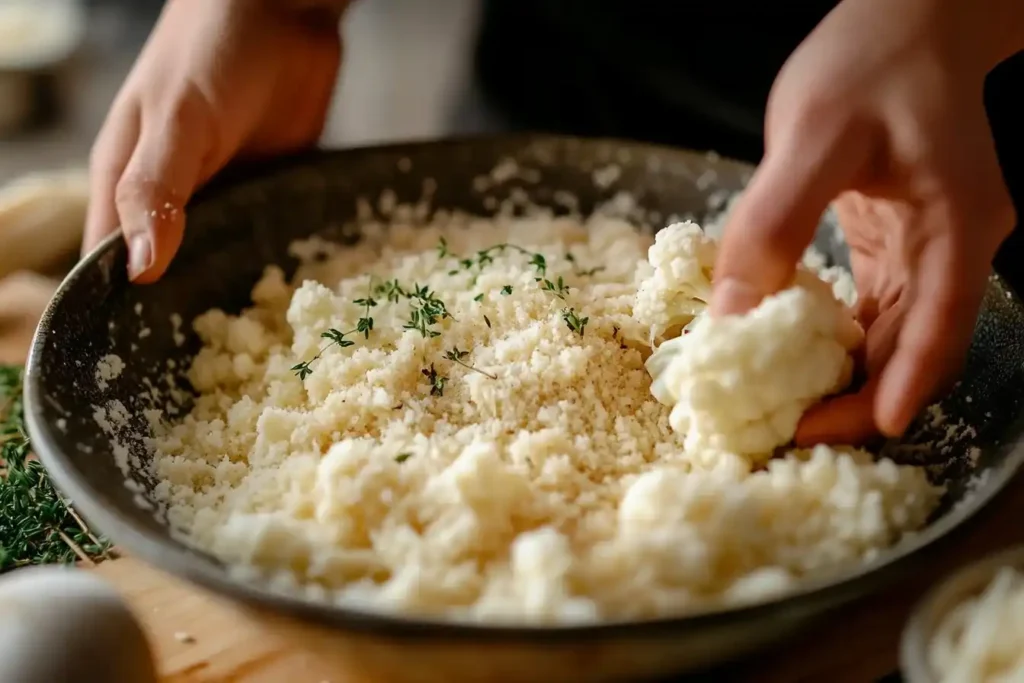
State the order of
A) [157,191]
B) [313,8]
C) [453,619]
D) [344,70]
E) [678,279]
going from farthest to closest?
1. [344,70]
2. [313,8]
3. [157,191]
4. [678,279]
5. [453,619]

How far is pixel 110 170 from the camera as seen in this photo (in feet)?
3.61

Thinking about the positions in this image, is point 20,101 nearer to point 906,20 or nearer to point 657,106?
point 657,106

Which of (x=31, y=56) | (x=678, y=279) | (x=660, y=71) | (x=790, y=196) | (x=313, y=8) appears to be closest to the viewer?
(x=790, y=196)

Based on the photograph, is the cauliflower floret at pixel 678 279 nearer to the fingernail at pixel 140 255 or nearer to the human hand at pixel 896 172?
the human hand at pixel 896 172

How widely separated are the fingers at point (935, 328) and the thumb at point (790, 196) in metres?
0.09

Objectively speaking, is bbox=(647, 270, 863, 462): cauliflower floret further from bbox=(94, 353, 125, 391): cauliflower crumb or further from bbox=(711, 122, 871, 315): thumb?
bbox=(94, 353, 125, 391): cauliflower crumb

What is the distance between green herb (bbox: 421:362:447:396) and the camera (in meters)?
0.90

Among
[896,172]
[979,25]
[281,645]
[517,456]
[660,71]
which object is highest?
[660,71]

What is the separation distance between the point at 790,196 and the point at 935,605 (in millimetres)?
304

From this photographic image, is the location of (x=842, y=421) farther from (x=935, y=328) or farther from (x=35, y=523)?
(x=35, y=523)

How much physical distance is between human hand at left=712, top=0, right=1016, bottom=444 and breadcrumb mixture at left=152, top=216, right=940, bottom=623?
0.14 ft

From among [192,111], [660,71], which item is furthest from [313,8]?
[660,71]

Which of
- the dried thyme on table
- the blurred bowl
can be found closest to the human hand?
the dried thyme on table

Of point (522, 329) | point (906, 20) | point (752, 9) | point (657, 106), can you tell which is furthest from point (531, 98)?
point (906, 20)
